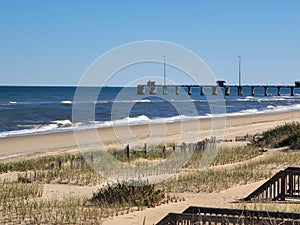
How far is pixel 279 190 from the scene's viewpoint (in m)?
14.0

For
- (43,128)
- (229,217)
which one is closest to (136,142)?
(43,128)

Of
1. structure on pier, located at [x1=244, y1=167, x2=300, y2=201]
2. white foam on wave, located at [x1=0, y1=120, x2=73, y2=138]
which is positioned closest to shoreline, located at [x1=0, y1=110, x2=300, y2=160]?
white foam on wave, located at [x1=0, y1=120, x2=73, y2=138]

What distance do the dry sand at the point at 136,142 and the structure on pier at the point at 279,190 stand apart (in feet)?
2.04

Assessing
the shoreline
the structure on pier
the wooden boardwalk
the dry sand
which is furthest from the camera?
the shoreline

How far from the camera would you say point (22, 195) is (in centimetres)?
1402

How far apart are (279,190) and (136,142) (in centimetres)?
2073

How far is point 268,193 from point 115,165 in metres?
7.35

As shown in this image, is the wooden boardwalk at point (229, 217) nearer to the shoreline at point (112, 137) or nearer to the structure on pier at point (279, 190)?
the structure on pier at point (279, 190)

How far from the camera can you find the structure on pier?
13.7 m

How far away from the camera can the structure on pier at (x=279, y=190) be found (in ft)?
44.9

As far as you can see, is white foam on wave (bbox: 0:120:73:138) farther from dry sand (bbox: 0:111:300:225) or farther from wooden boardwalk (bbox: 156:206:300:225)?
wooden boardwalk (bbox: 156:206:300:225)

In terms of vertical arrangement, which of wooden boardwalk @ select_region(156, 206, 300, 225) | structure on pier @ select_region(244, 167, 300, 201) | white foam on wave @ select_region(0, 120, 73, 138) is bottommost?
white foam on wave @ select_region(0, 120, 73, 138)

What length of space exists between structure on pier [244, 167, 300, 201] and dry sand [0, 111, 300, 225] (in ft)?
2.04

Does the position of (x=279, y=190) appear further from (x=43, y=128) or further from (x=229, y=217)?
(x=43, y=128)
